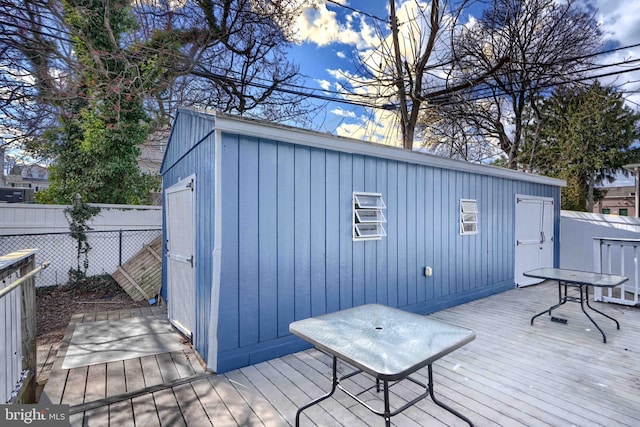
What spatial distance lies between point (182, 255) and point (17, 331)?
144cm

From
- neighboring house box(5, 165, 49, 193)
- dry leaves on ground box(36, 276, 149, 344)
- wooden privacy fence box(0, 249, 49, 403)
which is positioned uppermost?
neighboring house box(5, 165, 49, 193)

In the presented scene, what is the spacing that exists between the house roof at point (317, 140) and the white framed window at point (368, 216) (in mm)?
511

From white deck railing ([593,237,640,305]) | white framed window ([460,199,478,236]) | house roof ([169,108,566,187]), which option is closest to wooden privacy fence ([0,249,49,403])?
house roof ([169,108,566,187])

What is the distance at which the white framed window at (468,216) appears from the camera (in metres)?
4.71

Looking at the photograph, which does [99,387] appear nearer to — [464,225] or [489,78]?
[464,225]

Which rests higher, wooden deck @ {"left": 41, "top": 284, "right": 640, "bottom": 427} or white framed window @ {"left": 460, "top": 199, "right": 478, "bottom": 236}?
white framed window @ {"left": 460, "top": 199, "right": 478, "bottom": 236}

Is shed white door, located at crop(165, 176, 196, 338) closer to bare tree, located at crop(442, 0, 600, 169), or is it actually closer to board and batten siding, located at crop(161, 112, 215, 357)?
board and batten siding, located at crop(161, 112, 215, 357)

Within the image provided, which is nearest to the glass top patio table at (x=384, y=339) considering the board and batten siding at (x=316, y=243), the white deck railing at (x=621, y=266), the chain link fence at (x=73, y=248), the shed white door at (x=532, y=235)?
the board and batten siding at (x=316, y=243)

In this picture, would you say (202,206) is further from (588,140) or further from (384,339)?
(588,140)

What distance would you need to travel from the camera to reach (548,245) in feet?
21.0

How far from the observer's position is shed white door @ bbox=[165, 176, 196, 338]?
3.11 meters

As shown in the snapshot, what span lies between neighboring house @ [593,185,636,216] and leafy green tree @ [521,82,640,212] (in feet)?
24.9

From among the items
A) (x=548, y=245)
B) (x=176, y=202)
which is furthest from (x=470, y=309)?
(x=176, y=202)

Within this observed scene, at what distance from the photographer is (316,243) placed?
3.14 meters
